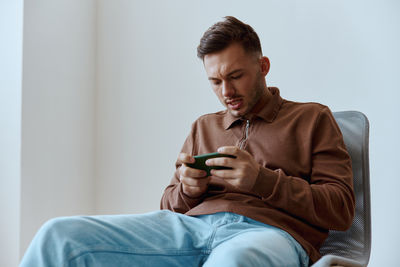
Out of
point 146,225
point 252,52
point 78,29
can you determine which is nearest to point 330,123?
point 252,52

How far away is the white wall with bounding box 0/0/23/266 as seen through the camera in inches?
78.9

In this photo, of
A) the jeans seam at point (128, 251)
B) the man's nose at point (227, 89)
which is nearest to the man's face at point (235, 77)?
the man's nose at point (227, 89)

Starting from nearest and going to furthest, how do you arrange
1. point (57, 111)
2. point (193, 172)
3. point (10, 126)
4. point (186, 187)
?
point (193, 172), point (186, 187), point (10, 126), point (57, 111)

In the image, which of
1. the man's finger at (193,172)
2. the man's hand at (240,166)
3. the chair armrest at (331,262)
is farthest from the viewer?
the man's finger at (193,172)

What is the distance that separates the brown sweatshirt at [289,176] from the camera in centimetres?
115

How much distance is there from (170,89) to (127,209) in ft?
2.39

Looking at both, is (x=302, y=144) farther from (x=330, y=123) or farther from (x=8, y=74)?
(x=8, y=74)

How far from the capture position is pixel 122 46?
2510 millimetres

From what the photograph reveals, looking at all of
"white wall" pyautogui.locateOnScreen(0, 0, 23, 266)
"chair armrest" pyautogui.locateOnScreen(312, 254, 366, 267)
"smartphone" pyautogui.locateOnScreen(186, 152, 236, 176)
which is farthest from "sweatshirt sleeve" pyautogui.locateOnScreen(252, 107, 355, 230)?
"white wall" pyautogui.locateOnScreen(0, 0, 23, 266)

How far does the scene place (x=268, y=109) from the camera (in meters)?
1.38

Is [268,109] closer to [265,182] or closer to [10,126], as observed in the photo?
[265,182]

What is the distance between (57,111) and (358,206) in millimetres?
1605

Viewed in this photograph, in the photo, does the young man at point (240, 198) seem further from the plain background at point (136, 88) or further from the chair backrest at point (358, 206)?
the plain background at point (136, 88)

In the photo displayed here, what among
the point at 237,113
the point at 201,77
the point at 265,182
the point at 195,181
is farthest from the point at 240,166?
the point at 201,77
